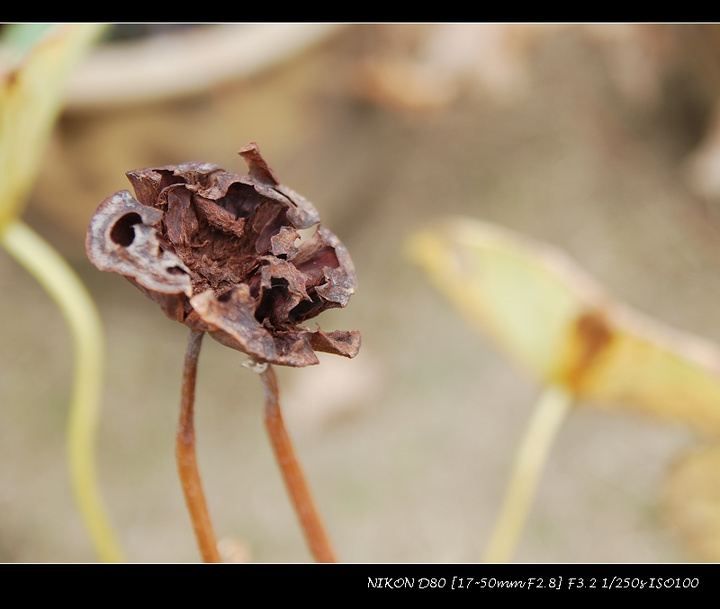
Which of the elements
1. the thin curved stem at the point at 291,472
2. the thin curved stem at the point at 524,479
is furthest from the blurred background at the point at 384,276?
the thin curved stem at the point at 291,472

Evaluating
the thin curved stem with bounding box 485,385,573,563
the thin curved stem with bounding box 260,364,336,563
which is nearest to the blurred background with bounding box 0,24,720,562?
the thin curved stem with bounding box 485,385,573,563

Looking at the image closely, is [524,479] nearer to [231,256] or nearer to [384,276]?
[231,256]

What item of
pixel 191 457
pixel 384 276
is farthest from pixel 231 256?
pixel 384 276

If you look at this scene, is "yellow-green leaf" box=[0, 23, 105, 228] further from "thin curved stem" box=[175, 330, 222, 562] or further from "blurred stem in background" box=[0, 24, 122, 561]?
"thin curved stem" box=[175, 330, 222, 562]

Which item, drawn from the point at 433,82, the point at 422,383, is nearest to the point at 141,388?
the point at 422,383

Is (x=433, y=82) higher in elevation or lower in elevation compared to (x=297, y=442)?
higher

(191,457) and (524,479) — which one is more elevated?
(191,457)
